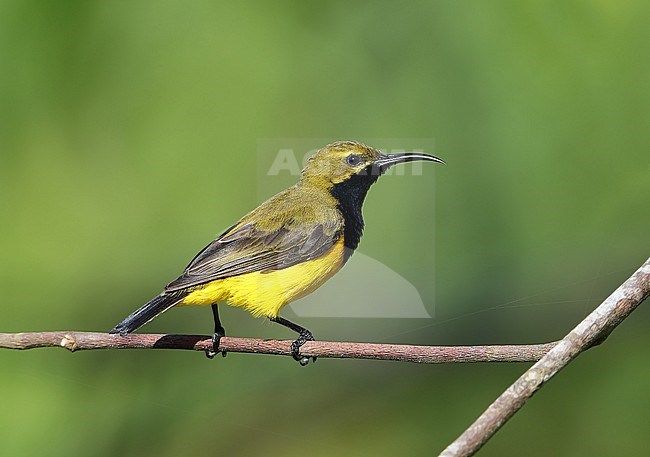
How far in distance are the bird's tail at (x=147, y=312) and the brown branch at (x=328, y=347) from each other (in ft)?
0.06

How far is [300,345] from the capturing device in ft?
2.92

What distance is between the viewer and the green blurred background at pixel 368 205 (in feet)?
4.70

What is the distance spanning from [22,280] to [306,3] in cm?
81

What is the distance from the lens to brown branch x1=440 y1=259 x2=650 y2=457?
60 centimetres

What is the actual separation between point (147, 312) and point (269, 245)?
0.27m

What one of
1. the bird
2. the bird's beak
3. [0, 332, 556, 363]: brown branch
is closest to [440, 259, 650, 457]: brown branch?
[0, 332, 556, 363]: brown branch

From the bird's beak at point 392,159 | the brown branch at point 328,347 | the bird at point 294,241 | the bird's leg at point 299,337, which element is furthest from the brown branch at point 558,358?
the bird's beak at point 392,159

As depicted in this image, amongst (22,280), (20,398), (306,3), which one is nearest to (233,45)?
(306,3)

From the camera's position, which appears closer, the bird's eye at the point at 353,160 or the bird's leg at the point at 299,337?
the bird's leg at the point at 299,337

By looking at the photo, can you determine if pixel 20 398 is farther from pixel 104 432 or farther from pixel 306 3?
pixel 306 3

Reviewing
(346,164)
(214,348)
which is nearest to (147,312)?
(214,348)

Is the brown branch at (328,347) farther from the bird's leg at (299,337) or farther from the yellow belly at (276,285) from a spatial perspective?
the yellow belly at (276,285)

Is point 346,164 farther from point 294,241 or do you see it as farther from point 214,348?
point 214,348

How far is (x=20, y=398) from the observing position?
62.5 inches
